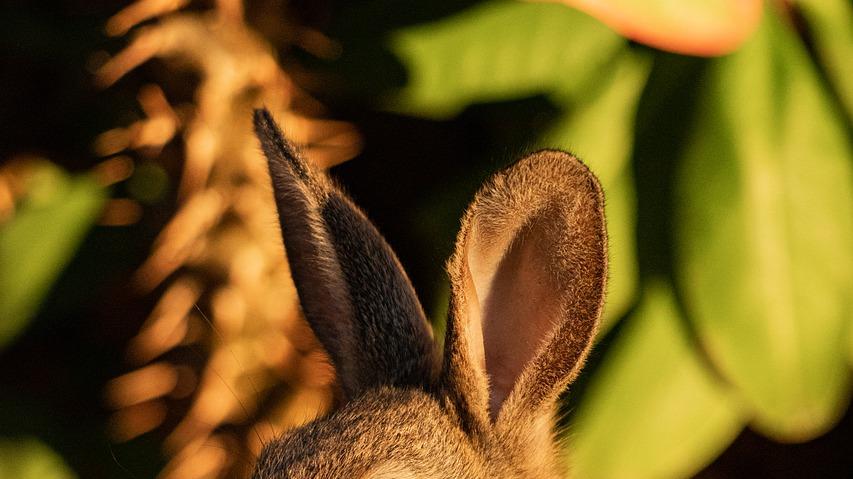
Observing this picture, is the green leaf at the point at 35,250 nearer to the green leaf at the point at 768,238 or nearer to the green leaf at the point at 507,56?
the green leaf at the point at 507,56

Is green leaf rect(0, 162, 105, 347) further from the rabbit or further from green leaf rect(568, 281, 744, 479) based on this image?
green leaf rect(568, 281, 744, 479)

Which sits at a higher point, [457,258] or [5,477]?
[457,258]

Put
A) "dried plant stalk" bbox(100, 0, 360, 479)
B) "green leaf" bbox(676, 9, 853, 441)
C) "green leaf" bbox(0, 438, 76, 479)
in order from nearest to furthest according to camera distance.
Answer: "green leaf" bbox(676, 9, 853, 441)
"green leaf" bbox(0, 438, 76, 479)
"dried plant stalk" bbox(100, 0, 360, 479)

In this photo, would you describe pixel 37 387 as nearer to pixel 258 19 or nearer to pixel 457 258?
pixel 258 19

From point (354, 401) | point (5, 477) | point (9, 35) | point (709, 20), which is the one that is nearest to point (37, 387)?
point (5, 477)

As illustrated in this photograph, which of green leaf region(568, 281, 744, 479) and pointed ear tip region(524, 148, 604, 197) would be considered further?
green leaf region(568, 281, 744, 479)

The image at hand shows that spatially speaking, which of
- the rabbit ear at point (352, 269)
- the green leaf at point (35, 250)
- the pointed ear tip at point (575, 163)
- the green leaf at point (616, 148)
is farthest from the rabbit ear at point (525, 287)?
the green leaf at point (35, 250)

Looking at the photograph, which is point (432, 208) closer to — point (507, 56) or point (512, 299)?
point (507, 56)

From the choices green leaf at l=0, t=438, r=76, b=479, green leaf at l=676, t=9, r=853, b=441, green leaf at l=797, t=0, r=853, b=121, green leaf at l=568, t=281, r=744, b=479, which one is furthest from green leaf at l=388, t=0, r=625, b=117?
green leaf at l=0, t=438, r=76, b=479
